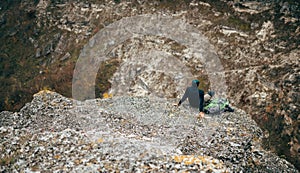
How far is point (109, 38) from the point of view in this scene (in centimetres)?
5031

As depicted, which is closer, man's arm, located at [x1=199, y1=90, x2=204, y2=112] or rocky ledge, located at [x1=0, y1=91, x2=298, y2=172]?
rocky ledge, located at [x1=0, y1=91, x2=298, y2=172]

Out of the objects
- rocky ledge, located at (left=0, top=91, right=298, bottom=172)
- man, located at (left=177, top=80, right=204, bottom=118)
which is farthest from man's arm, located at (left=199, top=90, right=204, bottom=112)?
rocky ledge, located at (left=0, top=91, right=298, bottom=172)

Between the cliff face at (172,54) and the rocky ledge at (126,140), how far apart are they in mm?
16304

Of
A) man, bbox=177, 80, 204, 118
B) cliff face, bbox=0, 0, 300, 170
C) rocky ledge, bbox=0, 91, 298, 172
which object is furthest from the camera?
cliff face, bbox=0, 0, 300, 170

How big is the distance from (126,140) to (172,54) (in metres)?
30.8

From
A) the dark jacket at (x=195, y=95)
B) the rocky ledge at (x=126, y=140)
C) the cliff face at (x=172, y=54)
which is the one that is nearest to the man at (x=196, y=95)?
the dark jacket at (x=195, y=95)

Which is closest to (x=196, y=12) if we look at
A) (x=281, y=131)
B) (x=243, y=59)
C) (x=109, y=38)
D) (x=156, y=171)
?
(x=243, y=59)

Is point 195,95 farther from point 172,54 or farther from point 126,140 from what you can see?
point 172,54

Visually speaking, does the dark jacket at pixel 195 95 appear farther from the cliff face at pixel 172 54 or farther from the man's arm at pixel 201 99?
the cliff face at pixel 172 54

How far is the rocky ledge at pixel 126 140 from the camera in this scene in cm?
1496

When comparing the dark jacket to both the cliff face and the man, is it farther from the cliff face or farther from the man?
the cliff face

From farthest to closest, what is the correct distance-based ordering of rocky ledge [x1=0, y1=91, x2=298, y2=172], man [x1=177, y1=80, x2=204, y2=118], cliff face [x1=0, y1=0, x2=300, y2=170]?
cliff face [x1=0, y1=0, x2=300, y2=170] → man [x1=177, y1=80, x2=204, y2=118] → rocky ledge [x1=0, y1=91, x2=298, y2=172]

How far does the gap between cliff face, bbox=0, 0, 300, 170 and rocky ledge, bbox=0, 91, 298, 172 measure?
1630 cm

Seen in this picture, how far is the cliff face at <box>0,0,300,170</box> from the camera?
41.7 metres
